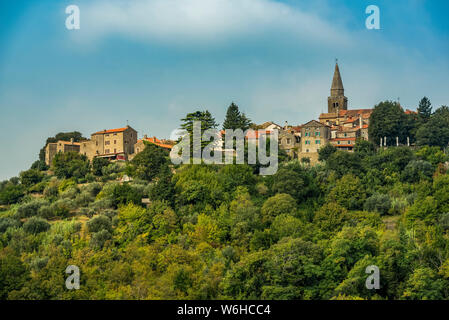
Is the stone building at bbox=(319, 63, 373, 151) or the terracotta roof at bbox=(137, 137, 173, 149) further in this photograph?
the terracotta roof at bbox=(137, 137, 173, 149)

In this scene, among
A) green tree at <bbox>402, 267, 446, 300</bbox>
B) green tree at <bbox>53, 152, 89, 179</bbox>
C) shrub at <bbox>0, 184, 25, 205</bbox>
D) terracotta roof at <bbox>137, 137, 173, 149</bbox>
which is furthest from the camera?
terracotta roof at <bbox>137, 137, 173, 149</bbox>

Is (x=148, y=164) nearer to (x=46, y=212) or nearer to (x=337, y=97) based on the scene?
(x=46, y=212)

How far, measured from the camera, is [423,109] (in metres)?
62.0

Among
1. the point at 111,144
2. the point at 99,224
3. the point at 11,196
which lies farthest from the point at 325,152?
the point at 11,196

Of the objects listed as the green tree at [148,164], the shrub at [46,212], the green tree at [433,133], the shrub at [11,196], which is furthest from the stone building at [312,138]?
the shrub at [11,196]

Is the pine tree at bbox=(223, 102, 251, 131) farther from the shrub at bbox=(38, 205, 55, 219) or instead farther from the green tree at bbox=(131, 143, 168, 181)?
the shrub at bbox=(38, 205, 55, 219)

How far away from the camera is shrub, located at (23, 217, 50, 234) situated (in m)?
42.9

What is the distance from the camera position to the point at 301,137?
59094 mm

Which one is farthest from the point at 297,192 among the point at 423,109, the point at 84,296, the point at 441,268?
the point at 423,109

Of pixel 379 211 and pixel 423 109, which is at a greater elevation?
pixel 423 109

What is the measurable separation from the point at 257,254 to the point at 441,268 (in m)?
10.1

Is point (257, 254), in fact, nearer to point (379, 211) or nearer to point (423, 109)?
point (379, 211)

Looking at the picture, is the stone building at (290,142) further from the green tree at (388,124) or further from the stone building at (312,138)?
the green tree at (388,124)

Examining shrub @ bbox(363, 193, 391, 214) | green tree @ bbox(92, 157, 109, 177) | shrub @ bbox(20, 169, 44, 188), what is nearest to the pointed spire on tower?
green tree @ bbox(92, 157, 109, 177)
